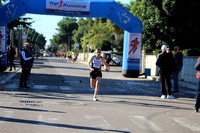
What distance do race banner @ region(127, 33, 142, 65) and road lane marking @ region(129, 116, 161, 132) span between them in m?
12.8

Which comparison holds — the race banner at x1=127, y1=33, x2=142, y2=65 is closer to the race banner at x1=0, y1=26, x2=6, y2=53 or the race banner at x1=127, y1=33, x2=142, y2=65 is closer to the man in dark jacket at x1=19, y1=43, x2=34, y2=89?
the race banner at x1=0, y1=26, x2=6, y2=53

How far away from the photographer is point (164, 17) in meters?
23.4

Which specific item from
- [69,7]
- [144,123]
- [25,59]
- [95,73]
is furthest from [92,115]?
[69,7]

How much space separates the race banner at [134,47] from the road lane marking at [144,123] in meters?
12.8

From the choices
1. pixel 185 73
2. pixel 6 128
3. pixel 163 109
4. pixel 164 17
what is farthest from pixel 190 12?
pixel 164 17

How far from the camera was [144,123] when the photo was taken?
6215 millimetres

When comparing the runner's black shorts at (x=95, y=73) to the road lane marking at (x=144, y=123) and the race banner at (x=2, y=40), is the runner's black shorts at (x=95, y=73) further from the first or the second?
the race banner at (x=2, y=40)

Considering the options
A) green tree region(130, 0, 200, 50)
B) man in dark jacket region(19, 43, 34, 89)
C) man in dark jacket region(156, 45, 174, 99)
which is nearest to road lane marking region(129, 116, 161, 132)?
man in dark jacket region(156, 45, 174, 99)

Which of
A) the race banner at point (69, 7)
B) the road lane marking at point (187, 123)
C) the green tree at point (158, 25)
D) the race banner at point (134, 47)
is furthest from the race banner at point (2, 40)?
the road lane marking at point (187, 123)

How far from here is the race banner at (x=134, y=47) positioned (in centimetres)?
1947

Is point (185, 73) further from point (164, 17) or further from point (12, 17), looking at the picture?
point (12, 17)

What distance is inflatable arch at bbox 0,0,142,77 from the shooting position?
18075 mm

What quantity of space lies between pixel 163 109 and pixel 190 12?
6.24 meters

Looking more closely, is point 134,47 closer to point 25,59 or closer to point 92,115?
point 25,59
